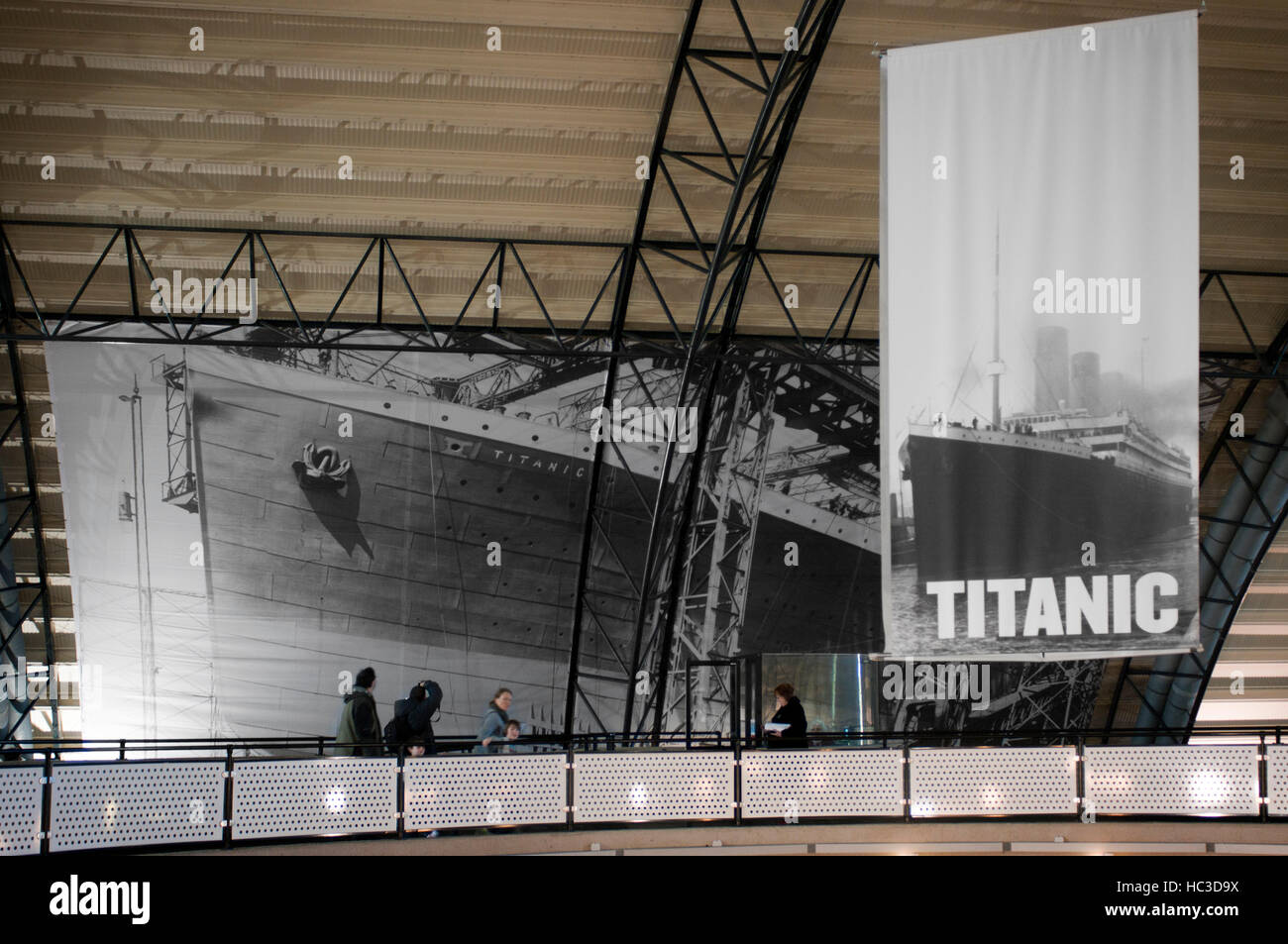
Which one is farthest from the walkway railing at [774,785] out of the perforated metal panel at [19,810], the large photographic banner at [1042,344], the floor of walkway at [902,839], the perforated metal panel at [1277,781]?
the large photographic banner at [1042,344]

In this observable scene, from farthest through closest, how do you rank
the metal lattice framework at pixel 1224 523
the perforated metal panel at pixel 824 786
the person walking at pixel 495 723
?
the metal lattice framework at pixel 1224 523 → the person walking at pixel 495 723 → the perforated metal panel at pixel 824 786

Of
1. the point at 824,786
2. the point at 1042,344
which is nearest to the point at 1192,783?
the point at 824,786

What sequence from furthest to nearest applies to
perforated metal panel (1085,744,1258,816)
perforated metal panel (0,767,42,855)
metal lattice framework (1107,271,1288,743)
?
metal lattice framework (1107,271,1288,743) < perforated metal panel (1085,744,1258,816) < perforated metal panel (0,767,42,855)

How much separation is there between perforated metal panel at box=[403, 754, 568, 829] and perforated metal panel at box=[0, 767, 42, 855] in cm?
324

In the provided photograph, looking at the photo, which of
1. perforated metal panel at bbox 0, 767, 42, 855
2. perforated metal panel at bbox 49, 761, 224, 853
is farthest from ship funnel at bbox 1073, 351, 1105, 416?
perforated metal panel at bbox 0, 767, 42, 855

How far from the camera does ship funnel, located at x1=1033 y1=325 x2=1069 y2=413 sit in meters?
9.70

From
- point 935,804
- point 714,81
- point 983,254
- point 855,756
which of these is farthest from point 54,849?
point 714,81

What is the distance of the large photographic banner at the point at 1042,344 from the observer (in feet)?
31.9

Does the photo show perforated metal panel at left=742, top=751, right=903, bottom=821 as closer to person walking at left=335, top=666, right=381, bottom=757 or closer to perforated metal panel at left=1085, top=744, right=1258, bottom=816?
perforated metal panel at left=1085, top=744, right=1258, bottom=816

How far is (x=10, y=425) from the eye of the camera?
17.5 m

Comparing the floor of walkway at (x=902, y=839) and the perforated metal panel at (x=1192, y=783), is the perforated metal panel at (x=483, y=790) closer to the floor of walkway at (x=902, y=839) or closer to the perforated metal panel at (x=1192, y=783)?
the floor of walkway at (x=902, y=839)

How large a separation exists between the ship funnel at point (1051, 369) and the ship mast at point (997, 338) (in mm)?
284
